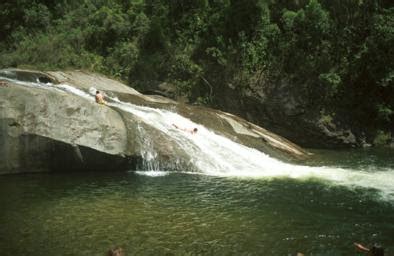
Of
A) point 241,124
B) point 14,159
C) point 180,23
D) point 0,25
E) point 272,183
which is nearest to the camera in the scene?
point 272,183

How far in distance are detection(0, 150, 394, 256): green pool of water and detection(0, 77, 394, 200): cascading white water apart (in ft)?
4.00

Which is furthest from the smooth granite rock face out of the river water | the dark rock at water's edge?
the dark rock at water's edge

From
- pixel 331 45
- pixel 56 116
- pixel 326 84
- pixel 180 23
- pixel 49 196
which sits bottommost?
pixel 49 196

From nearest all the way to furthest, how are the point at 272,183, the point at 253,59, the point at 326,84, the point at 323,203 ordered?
the point at 323,203
the point at 272,183
the point at 326,84
the point at 253,59

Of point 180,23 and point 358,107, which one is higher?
point 180,23

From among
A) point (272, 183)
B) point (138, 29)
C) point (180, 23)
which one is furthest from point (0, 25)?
point (272, 183)

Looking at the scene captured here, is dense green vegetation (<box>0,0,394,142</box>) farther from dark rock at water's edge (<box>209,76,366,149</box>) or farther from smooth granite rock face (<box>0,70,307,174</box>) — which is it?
smooth granite rock face (<box>0,70,307,174</box>)

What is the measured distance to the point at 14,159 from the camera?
22.3 meters

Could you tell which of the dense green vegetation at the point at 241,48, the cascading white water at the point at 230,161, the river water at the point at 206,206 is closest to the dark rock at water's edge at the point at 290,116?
the dense green vegetation at the point at 241,48

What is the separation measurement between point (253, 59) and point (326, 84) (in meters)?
5.20

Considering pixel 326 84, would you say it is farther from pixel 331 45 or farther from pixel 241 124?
pixel 241 124

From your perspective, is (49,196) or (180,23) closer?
(49,196)

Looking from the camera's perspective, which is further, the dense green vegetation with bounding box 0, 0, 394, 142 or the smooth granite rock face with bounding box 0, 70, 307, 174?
the dense green vegetation with bounding box 0, 0, 394, 142

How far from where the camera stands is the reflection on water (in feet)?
44.9
